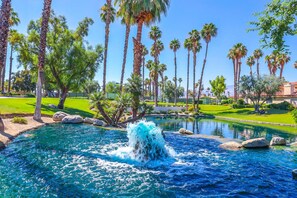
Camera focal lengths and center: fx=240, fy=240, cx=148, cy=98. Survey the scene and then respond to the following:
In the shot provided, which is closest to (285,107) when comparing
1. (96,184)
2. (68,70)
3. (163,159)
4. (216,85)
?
(216,85)

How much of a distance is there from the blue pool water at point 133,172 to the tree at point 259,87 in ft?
143

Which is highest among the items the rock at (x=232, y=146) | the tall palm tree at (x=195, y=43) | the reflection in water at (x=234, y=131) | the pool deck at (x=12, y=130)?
the tall palm tree at (x=195, y=43)

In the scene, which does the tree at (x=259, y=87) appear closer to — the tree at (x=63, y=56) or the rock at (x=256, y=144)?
the tree at (x=63, y=56)

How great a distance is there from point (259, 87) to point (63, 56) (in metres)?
42.8

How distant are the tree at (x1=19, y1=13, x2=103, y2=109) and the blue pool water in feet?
68.3

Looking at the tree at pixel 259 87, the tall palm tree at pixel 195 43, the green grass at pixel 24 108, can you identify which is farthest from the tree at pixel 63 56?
the tree at pixel 259 87

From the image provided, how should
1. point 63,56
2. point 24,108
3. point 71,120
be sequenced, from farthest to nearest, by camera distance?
point 63,56
point 24,108
point 71,120

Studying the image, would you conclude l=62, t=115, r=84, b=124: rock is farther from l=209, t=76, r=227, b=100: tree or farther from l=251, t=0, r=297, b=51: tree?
l=209, t=76, r=227, b=100: tree

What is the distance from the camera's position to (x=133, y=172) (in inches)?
408

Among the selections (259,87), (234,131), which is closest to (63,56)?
(234,131)

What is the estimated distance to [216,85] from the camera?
83.7m

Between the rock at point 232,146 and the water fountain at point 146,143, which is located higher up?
the water fountain at point 146,143

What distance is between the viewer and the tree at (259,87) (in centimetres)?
5459

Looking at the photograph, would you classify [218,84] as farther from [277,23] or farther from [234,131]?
[277,23]
